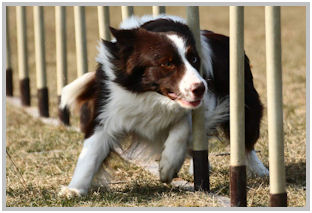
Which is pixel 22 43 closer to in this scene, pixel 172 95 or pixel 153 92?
pixel 153 92

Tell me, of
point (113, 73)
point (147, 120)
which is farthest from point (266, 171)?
point (113, 73)

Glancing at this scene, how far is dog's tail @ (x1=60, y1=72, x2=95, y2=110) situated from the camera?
5.12m

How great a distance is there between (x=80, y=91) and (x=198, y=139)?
1168 millimetres

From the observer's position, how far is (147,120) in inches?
182

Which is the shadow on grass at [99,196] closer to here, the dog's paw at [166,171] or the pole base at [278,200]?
the dog's paw at [166,171]

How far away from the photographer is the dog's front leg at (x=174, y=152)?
14.8 ft

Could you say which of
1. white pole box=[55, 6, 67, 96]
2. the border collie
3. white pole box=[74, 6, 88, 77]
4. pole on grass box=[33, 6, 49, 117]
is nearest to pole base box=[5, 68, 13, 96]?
pole on grass box=[33, 6, 49, 117]

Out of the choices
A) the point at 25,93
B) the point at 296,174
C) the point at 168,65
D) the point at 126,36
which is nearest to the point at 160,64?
the point at 168,65

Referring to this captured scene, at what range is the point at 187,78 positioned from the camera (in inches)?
165

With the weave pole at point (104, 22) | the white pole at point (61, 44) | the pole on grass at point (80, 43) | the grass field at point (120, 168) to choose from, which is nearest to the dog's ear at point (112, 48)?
the grass field at point (120, 168)

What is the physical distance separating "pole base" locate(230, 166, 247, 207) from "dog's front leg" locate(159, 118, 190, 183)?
22.7 inches

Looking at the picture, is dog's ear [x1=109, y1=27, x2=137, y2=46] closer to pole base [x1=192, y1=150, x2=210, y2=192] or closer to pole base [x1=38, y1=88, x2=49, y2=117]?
pole base [x1=192, y1=150, x2=210, y2=192]

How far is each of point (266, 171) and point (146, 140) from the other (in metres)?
1.10

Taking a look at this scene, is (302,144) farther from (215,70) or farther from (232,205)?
(232,205)
